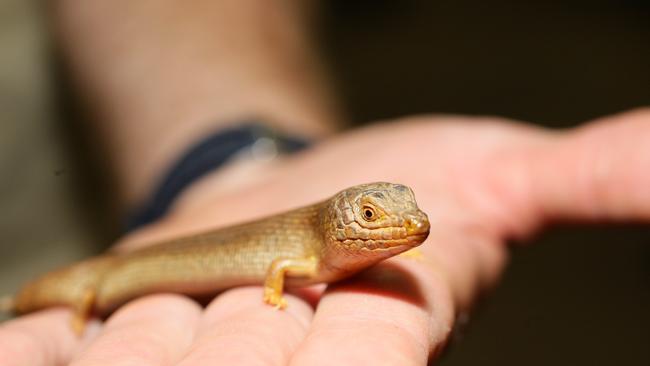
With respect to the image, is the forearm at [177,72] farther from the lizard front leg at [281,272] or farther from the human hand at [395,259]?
the lizard front leg at [281,272]

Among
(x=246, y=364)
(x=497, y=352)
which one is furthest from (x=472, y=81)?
(x=246, y=364)

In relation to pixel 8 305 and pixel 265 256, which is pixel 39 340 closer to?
A: pixel 265 256

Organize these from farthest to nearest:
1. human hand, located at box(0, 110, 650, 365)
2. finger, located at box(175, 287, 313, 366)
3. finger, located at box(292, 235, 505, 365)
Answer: human hand, located at box(0, 110, 650, 365) → finger, located at box(175, 287, 313, 366) → finger, located at box(292, 235, 505, 365)

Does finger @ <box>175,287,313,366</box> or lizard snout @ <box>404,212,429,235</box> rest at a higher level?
lizard snout @ <box>404,212,429,235</box>

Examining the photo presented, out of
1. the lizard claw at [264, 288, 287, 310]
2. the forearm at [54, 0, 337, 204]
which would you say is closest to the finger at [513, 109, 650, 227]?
the lizard claw at [264, 288, 287, 310]

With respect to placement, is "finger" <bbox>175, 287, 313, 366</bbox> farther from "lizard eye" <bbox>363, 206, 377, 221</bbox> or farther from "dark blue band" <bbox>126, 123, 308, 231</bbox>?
"dark blue band" <bbox>126, 123, 308, 231</bbox>

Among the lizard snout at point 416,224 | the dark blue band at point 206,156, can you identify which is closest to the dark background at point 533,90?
the dark blue band at point 206,156
